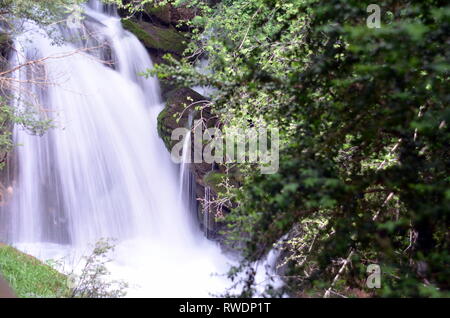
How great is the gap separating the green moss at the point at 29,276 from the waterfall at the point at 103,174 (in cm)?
210

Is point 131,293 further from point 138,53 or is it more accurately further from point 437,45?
point 138,53

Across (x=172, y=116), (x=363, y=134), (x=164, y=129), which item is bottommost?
(x=363, y=134)

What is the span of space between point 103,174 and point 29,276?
16.8ft

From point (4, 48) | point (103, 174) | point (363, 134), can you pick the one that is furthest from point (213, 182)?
point (363, 134)

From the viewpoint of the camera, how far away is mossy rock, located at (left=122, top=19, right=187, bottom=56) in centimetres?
1339

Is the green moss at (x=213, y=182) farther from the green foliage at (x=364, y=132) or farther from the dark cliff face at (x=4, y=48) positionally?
the green foliage at (x=364, y=132)

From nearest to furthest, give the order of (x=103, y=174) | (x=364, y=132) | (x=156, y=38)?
(x=364, y=132) → (x=103, y=174) → (x=156, y=38)

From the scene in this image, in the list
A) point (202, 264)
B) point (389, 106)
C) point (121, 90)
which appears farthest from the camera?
point (121, 90)

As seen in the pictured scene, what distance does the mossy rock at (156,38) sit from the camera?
13.4m

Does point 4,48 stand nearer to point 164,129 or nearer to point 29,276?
point 164,129

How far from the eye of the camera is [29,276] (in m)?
6.38
